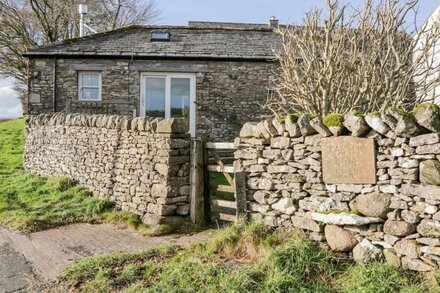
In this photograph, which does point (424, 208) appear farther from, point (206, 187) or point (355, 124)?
point (206, 187)

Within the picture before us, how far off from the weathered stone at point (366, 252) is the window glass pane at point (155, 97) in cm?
1033

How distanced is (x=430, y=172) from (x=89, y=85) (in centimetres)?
1223

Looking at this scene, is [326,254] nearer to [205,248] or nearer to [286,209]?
[286,209]

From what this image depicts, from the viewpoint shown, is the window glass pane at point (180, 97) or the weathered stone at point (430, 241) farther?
the window glass pane at point (180, 97)

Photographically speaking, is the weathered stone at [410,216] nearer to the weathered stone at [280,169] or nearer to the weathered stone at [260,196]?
the weathered stone at [280,169]

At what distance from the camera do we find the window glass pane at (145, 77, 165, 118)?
1414 cm

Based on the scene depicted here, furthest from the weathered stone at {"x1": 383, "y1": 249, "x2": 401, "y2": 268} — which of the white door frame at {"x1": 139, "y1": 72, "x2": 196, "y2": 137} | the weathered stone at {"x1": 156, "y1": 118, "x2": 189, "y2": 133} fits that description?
the white door frame at {"x1": 139, "y1": 72, "x2": 196, "y2": 137}

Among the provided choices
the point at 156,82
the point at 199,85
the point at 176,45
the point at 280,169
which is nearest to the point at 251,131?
the point at 280,169

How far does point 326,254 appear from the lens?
4.90 metres

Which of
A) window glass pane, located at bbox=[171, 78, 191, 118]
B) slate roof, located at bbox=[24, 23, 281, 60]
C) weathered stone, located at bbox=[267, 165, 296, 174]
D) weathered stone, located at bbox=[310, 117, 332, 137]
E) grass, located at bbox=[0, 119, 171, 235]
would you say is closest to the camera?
weathered stone, located at bbox=[310, 117, 332, 137]

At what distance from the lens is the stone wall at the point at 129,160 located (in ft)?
24.2

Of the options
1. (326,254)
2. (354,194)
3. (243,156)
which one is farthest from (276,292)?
(243,156)

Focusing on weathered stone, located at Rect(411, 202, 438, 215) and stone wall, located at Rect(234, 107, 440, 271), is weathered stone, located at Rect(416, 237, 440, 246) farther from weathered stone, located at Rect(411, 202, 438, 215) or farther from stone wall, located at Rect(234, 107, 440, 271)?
weathered stone, located at Rect(411, 202, 438, 215)

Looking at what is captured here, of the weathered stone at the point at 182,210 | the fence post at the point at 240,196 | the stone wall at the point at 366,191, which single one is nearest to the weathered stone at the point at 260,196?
the stone wall at the point at 366,191
